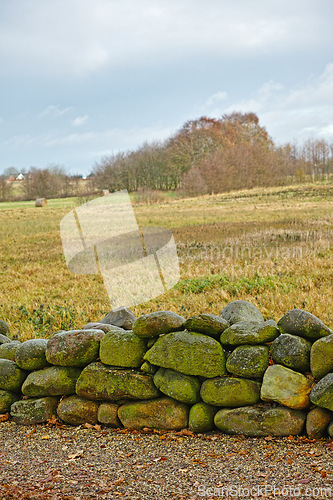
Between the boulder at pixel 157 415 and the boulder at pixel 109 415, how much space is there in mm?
110

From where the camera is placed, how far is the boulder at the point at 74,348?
5.14 m

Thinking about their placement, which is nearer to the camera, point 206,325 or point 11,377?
point 206,325

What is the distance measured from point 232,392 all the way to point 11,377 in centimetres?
257

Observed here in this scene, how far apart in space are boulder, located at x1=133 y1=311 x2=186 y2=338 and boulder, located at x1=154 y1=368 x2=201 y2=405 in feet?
1.37

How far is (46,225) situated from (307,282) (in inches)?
769

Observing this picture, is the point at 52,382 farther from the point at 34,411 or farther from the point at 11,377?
the point at 11,377

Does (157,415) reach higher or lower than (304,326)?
lower

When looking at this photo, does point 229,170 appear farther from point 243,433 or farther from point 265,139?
point 243,433

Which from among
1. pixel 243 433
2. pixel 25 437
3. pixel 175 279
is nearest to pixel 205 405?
pixel 243 433

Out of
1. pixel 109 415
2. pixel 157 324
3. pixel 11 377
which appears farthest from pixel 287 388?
pixel 11 377

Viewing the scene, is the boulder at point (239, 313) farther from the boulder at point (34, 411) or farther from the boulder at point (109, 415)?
the boulder at point (34, 411)

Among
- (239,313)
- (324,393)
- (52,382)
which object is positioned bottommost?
(52,382)

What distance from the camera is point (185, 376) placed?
4746 millimetres

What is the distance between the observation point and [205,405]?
467 centimetres
